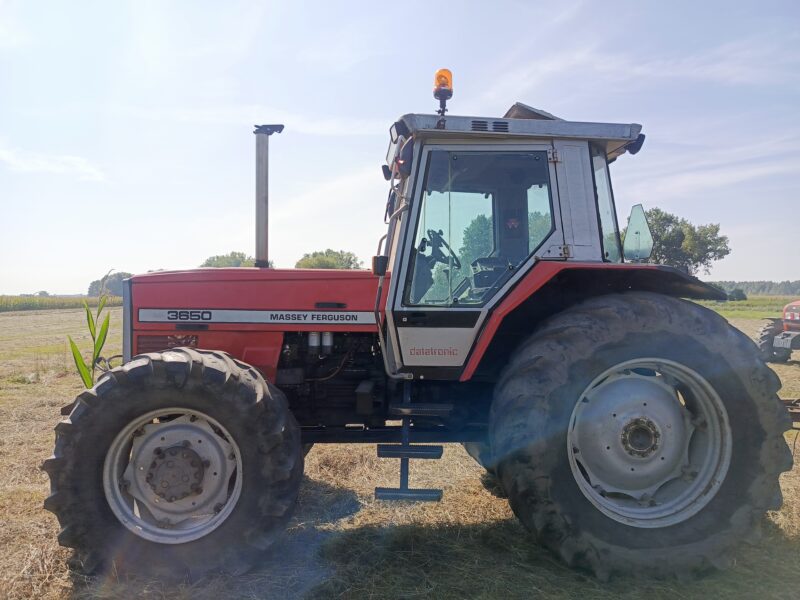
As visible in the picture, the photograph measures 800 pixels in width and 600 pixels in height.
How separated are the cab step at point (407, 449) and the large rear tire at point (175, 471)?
0.58 meters

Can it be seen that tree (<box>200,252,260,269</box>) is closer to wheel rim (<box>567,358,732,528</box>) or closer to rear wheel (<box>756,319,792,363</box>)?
wheel rim (<box>567,358,732,528</box>)

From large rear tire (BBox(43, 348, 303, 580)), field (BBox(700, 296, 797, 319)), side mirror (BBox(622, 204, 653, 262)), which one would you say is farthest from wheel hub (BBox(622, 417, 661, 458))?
field (BBox(700, 296, 797, 319))

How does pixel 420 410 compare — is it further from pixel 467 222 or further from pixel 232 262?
pixel 232 262

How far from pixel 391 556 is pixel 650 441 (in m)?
1.69

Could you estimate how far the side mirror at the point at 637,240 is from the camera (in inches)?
159

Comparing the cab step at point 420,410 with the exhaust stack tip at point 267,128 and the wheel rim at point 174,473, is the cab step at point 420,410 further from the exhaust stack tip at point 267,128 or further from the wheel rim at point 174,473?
the exhaust stack tip at point 267,128

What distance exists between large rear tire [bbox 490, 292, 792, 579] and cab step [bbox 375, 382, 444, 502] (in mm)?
545

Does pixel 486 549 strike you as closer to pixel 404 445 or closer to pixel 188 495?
pixel 404 445

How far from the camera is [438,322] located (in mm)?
Answer: 3477

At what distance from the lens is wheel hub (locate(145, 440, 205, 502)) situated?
10.3 ft

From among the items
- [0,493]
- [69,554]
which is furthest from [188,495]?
[0,493]

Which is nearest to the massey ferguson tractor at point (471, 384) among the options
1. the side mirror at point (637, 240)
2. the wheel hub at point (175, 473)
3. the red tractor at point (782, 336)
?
the wheel hub at point (175, 473)

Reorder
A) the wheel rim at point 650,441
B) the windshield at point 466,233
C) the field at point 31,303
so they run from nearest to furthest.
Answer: the wheel rim at point 650,441, the windshield at point 466,233, the field at point 31,303

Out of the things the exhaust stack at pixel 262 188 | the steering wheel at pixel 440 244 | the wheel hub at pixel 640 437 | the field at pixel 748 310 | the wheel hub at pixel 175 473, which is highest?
the exhaust stack at pixel 262 188
